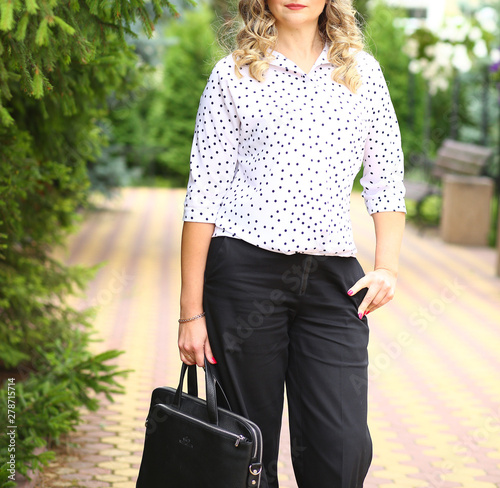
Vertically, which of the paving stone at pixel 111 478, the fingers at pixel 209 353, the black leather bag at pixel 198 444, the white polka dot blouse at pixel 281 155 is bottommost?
the paving stone at pixel 111 478

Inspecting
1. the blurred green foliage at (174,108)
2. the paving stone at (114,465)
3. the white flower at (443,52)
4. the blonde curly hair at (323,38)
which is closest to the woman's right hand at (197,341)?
the blonde curly hair at (323,38)

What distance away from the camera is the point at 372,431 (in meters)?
4.38

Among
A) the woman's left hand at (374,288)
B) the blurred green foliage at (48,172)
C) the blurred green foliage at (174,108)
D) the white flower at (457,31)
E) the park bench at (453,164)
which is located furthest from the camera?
the blurred green foliage at (174,108)

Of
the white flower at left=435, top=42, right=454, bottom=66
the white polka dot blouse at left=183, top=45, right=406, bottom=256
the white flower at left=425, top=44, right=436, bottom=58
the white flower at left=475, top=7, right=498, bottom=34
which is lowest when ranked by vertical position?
the white polka dot blouse at left=183, top=45, right=406, bottom=256

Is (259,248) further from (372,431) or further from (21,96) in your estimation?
(372,431)

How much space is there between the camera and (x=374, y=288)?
2176 mm

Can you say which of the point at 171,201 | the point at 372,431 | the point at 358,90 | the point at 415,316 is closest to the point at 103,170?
the point at 171,201

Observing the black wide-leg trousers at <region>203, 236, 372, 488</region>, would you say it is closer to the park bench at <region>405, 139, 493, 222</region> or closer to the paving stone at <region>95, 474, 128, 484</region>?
the paving stone at <region>95, 474, 128, 484</region>

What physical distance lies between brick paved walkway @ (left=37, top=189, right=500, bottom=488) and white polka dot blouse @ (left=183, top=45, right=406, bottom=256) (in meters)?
1.85

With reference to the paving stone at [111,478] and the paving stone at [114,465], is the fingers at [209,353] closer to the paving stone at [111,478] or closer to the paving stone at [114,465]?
the paving stone at [111,478]

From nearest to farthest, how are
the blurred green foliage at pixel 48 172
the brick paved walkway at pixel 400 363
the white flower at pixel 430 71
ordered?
the blurred green foliage at pixel 48 172, the brick paved walkway at pixel 400 363, the white flower at pixel 430 71

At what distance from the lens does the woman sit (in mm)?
2107

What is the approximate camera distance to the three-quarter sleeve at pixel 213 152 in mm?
2143

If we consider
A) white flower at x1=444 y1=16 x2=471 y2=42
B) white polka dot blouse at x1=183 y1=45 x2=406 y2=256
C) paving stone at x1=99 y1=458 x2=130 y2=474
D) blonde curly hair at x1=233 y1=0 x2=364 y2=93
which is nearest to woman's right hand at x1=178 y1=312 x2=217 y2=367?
white polka dot blouse at x1=183 y1=45 x2=406 y2=256
